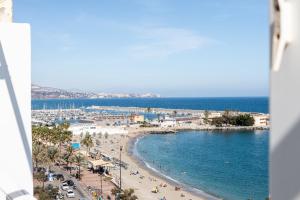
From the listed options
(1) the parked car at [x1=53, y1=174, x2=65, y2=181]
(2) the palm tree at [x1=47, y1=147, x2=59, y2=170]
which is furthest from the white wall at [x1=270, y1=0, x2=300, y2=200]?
(2) the palm tree at [x1=47, y1=147, x2=59, y2=170]

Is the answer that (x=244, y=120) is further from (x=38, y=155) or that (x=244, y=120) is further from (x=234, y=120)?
(x=38, y=155)

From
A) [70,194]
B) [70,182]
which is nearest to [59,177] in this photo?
[70,182]

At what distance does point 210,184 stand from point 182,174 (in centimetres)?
427

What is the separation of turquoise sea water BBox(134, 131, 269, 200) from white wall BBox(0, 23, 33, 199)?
24.8m

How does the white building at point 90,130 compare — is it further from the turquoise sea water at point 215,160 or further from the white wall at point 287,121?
the white wall at point 287,121

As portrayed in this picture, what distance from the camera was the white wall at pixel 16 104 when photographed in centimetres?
269

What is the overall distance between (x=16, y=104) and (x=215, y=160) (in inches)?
1590

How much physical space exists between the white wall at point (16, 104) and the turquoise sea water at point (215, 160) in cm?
2479

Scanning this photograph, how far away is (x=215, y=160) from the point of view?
42.0m

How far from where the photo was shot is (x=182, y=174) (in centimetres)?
3403

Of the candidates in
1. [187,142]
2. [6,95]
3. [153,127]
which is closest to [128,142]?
[187,142]

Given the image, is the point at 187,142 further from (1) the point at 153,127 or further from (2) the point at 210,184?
(2) the point at 210,184

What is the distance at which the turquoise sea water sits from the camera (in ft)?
97.3

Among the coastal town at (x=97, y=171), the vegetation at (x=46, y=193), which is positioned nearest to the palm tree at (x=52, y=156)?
the coastal town at (x=97, y=171)
